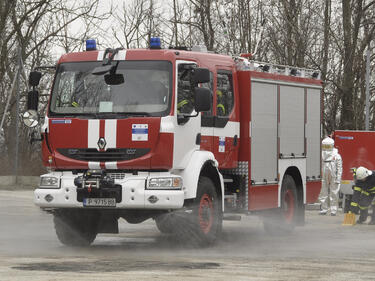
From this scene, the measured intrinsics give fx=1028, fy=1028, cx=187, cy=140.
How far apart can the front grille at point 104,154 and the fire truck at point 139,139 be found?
0.5 inches

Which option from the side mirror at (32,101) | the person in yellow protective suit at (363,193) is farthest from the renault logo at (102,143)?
the person in yellow protective suit at (363,193)

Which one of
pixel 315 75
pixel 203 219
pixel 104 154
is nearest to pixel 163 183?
pixel 104 154

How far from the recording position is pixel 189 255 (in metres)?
13.6

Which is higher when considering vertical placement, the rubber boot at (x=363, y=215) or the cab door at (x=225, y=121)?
the cab door at (x=225, y=121)

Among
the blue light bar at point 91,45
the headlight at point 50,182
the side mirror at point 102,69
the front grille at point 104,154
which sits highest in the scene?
the blue light bar at point 91,45

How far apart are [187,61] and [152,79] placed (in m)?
0.62

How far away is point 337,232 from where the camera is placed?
18453mm

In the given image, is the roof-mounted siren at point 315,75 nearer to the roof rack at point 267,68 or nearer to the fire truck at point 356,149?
the roof rack at point 267,68

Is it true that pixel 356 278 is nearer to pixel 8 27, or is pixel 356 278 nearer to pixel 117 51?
pixel 117 51

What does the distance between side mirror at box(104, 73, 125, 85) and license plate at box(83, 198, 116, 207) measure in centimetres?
161

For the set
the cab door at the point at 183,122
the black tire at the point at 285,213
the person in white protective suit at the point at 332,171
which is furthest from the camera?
the person in white protective suit at the point at 332,171

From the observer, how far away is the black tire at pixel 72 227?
14.8m

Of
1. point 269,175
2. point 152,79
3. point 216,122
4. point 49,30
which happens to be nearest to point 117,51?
point 152,79

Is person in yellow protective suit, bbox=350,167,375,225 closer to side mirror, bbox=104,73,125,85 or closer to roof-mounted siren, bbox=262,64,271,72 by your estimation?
roof-mounted siren, bbox=262,64,271,72
